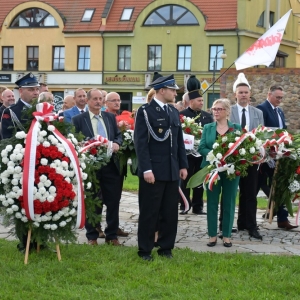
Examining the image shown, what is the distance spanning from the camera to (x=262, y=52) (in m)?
17.3

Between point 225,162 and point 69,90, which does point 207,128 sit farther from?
point 69,90

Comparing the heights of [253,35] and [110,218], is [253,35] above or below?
above

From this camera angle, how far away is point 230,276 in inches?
285

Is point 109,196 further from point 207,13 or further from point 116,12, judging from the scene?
point 116,12

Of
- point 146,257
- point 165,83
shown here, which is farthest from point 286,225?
point 165,83

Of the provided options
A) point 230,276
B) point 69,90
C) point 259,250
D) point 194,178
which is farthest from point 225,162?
point 69,90

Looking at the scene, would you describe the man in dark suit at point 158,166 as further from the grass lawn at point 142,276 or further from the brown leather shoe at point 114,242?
the brown leather shoe at point 114,242

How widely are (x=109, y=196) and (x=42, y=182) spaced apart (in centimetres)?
169

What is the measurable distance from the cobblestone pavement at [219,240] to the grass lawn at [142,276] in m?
0.82

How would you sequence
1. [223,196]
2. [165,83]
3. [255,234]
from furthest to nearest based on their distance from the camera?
[255,234], [223,196], [165,83]

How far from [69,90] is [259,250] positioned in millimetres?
40289

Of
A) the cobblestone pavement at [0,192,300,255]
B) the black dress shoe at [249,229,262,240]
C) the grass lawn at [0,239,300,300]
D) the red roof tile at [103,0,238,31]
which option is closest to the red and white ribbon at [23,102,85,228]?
the grass lawn at [0,239,300,300]

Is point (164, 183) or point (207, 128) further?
point (207, 128)

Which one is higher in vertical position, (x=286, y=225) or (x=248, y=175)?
(x=248, y=175)
